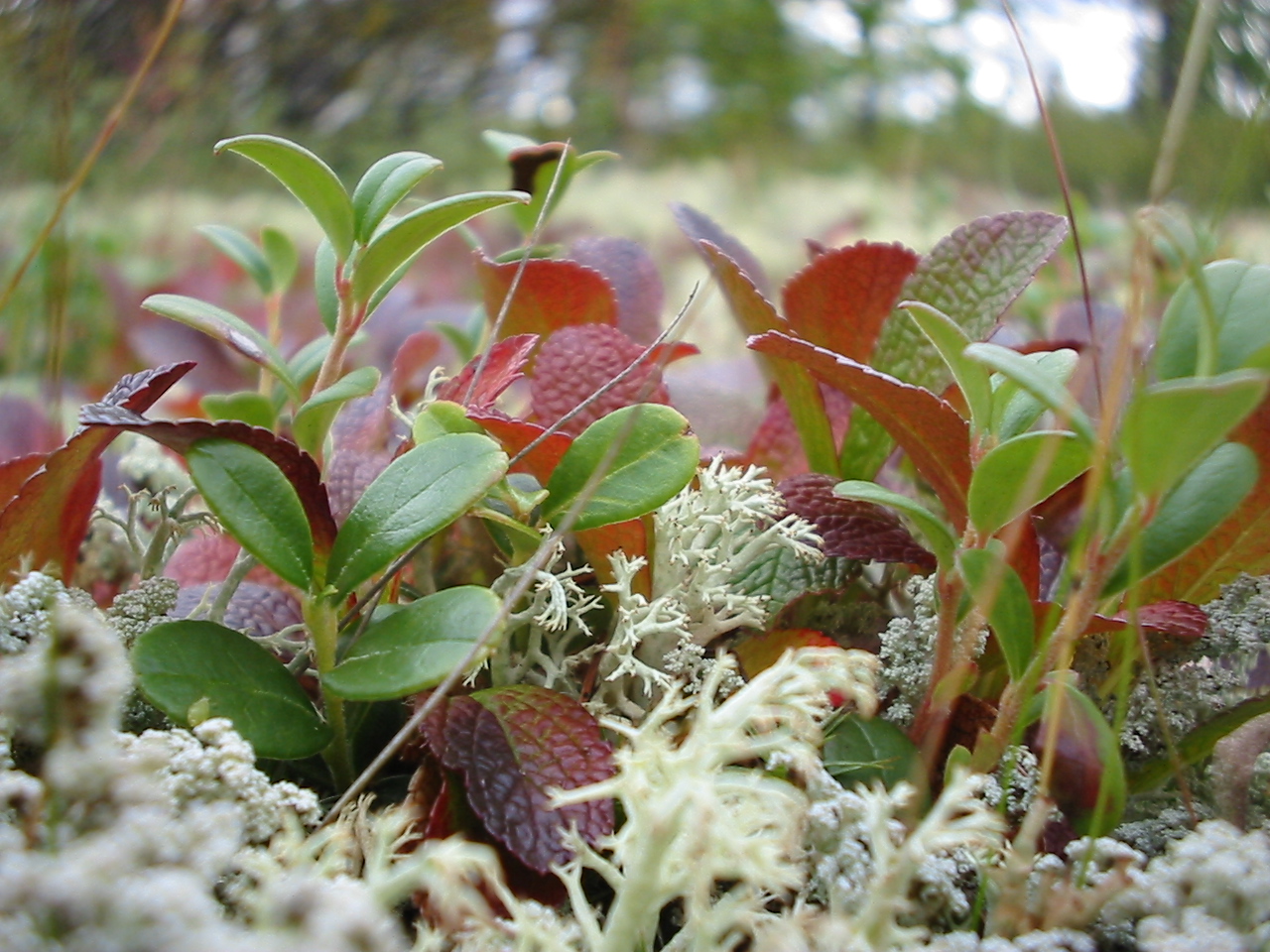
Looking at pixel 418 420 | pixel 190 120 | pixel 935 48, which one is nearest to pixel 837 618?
pixel 418 420

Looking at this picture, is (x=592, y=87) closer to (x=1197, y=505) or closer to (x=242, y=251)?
(x=242, y=251)

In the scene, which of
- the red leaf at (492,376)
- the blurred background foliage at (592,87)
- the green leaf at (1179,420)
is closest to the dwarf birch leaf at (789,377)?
the red leaf at (492,376)

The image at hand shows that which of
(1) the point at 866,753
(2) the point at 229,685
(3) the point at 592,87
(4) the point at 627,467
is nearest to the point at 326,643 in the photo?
(2) the point at 229,685

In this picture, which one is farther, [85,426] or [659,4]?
[659,4]

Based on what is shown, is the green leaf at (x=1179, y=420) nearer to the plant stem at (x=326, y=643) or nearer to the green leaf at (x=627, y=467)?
the green leaf at (x=627, y=467)

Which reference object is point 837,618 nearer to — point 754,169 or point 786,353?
point 786,353

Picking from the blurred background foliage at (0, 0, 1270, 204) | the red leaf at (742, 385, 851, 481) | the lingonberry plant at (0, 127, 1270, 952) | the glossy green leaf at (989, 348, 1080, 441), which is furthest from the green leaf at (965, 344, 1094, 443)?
the blurred background foliage at (0, 0, 1270, 204)

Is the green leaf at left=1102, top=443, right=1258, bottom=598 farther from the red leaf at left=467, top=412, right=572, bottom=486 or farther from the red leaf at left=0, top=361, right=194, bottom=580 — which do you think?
the red leaf at left=0, top=361, right=194, bottom=580
